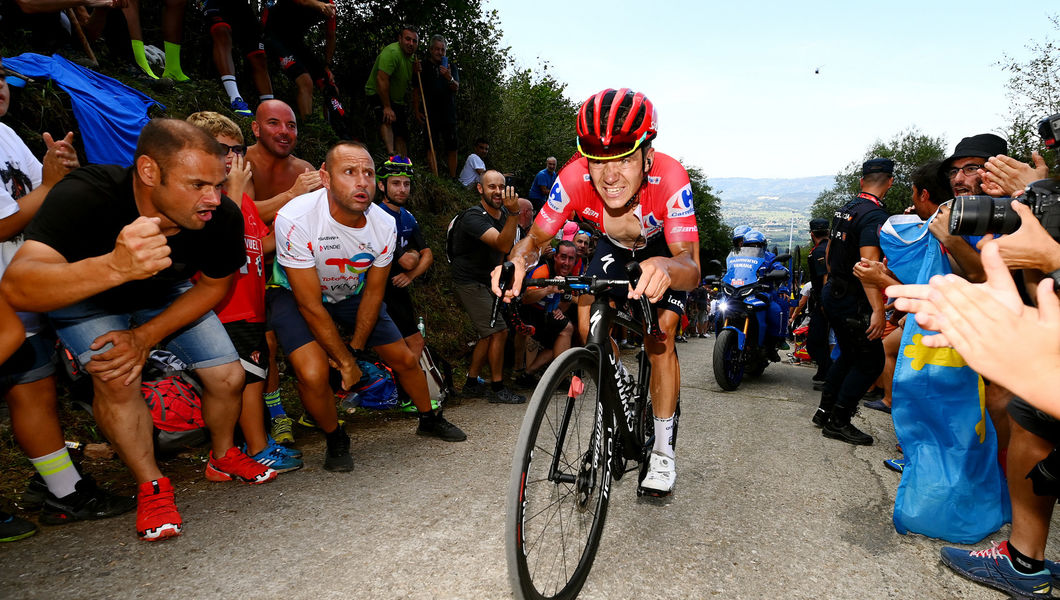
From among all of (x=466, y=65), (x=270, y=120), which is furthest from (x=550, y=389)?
(x=466, y=65)

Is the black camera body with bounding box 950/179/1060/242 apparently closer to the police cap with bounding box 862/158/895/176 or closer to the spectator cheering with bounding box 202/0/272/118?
the police cap with bounding box 862/158/895/176

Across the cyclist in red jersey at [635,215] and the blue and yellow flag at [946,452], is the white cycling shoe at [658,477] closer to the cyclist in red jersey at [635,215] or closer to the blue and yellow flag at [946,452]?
the cyclist in red jersey at [635,215]

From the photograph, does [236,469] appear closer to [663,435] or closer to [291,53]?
[663,435]

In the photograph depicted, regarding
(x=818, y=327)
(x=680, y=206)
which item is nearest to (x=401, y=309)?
(x=680, y=206)

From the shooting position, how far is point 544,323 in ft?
21.4

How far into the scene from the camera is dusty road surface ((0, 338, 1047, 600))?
2.21 meters

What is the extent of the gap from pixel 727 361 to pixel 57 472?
6.04 metres

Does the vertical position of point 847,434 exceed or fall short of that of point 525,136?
it falls short

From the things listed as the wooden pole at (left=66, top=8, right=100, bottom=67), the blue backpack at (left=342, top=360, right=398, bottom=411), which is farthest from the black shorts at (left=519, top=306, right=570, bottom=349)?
the wooden pole at (left=66, top=8, right=100, bottom=67)

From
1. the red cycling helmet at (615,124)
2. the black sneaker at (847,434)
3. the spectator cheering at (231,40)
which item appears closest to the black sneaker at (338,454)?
the red cycling helmet at (615,124)

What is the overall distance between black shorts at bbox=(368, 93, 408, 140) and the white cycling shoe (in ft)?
24.5

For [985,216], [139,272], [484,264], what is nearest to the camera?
[985,216]

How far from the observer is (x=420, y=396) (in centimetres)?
407

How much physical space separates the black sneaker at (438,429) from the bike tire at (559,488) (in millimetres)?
1901
